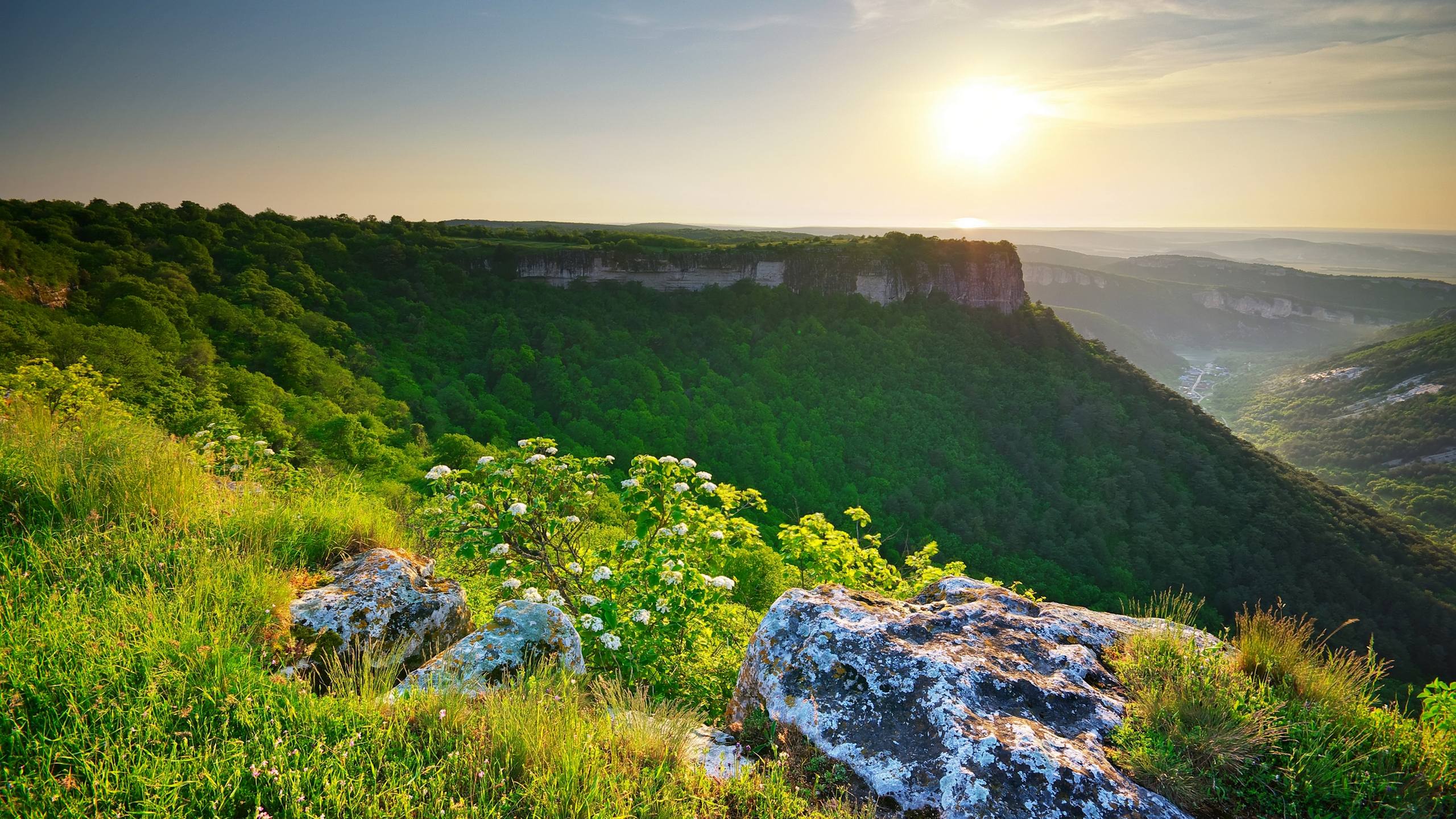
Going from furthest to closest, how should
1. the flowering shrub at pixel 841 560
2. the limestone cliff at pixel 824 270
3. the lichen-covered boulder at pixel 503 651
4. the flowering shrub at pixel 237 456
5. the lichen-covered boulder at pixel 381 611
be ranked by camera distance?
the limestone cliff at pixel 824 270 → the flowering shrub at pixel 841 560 → the flowering shrub at pixel 237 456 → the lichen-covered boulder at pixel 381 611 → the lichen-covered boulder at pixel 503 651

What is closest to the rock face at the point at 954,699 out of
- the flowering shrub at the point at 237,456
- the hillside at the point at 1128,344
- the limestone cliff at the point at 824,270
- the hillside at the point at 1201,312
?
the flowering shrub at the point at 237,456

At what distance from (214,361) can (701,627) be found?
2040cm

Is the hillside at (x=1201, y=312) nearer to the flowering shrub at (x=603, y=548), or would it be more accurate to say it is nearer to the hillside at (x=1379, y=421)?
the hillside at (x=1379, y=421)

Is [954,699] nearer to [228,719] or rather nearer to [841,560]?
[228,719]

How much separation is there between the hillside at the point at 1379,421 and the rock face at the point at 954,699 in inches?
3593

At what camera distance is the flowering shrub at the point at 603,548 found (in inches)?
182

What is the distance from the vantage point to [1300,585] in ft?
111

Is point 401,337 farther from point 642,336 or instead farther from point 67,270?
point 642,336

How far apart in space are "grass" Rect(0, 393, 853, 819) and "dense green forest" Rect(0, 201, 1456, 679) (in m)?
11.3

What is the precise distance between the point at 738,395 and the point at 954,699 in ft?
103

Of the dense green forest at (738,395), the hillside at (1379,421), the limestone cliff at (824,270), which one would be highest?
the limestone cliff at (824,270)

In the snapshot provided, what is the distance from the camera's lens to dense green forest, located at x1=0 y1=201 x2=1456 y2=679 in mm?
18109

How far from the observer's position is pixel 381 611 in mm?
4055

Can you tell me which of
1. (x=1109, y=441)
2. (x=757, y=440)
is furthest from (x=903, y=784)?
(x=1109, y=441)
